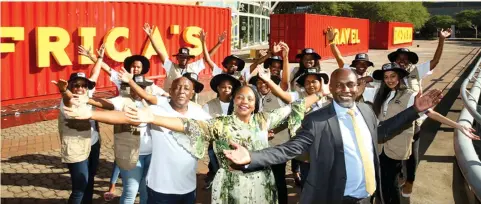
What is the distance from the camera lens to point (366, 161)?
10.1 ft

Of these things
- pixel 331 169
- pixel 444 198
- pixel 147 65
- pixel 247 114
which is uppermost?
pixel 147 65

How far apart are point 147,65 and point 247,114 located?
274 cm

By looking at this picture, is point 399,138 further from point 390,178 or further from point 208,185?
point 208,185

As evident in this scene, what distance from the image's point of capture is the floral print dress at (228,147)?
318cm

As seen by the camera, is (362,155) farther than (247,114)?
No

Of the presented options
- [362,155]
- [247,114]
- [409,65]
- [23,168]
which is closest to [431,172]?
[409,65]

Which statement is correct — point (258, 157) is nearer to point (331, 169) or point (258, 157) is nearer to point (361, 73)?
point (331, 169)

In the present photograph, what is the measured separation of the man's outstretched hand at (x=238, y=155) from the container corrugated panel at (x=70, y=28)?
8.64 metres

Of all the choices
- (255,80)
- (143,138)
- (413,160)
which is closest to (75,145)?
(143,138)

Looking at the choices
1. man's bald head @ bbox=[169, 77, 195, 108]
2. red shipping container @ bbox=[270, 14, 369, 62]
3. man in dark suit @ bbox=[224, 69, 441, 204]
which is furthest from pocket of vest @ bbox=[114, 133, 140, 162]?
red shipping container @ bbox=[270, 14, 369, 62]

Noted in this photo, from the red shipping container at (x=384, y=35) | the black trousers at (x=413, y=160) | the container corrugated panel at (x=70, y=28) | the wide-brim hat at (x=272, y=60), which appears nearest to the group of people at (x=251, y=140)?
the black trousers at (x=413, y=160)

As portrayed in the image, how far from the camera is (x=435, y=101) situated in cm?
355

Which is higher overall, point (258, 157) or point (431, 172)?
point (258, 157)

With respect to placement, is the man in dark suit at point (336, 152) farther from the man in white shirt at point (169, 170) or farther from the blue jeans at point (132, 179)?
the blue jeans at point (132, 179)
